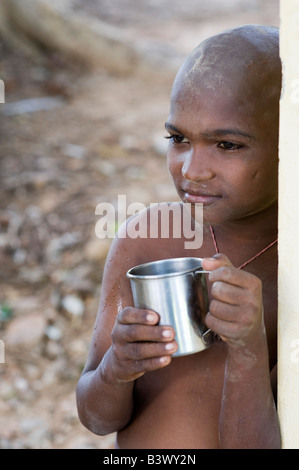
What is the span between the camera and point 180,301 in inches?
60.9

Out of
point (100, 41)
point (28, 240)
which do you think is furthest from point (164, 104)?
point (28, 240)

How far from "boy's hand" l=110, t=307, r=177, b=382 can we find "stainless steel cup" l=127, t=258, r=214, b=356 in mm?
26

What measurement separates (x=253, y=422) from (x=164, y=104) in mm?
5599

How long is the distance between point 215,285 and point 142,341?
0.79 ft

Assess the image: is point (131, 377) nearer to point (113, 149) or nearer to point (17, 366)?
point (17, 366)

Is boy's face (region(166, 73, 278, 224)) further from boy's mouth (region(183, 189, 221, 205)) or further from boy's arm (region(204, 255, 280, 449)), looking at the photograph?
boy's arm (region(204, 255, 280, 449))

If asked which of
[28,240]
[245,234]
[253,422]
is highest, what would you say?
[245,234]

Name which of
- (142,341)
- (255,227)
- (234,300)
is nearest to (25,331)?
(255,227)

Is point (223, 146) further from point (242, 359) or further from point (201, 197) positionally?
point (242, 359)

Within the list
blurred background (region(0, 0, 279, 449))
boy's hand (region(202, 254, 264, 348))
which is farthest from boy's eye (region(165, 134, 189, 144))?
blurred background (region(0, 0, 279, 449))

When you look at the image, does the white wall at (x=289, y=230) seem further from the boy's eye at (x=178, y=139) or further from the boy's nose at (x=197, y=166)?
the boy's eye at (x=178, y=139)

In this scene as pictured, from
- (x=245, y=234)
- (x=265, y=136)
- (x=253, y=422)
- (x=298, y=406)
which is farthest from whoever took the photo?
(x=245, y=234)

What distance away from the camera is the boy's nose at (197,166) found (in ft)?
5.23

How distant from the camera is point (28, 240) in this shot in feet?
15.7
